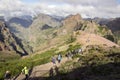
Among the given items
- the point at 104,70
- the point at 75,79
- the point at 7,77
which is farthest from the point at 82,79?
the point at 7,77

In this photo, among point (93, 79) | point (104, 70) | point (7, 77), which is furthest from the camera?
point (7, 77)

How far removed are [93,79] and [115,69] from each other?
1817 centimetres

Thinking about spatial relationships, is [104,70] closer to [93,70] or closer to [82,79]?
[93,70]

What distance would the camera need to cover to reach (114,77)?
60125 millimetres

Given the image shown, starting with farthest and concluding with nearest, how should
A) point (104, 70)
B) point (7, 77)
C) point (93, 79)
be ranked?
point (7, 77) → point (104, 70) → point (93, 79)

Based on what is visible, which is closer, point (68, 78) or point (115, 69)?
point (68, 78)

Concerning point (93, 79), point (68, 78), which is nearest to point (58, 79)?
point (68, 78)

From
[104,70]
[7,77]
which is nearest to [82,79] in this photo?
[104,70]

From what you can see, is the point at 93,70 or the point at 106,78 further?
the point at 93,70

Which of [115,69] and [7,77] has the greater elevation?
[115,69]

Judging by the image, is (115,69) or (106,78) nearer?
(106,78)

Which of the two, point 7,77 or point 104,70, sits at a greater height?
point 104,70

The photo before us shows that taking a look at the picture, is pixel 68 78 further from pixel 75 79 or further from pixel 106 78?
pixel 106 78

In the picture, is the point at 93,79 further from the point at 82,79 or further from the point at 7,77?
the point at 7,77
